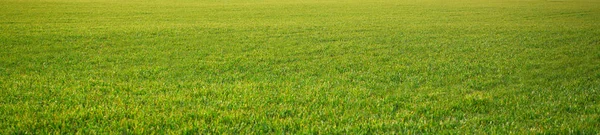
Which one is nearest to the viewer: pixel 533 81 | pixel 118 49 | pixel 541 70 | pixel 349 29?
pixel 533 81

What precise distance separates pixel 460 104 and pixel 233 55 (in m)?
6.90

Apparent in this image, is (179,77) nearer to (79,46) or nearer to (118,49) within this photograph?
(118,49)

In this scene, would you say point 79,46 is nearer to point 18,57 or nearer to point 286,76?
point 18,57

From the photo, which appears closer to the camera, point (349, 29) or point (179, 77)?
point (179, 77)

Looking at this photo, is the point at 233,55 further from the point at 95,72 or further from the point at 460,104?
the point at 460,104

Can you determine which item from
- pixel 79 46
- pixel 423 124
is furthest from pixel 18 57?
pixel 423 124

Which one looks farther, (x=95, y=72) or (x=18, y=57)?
(x=18, y=57)

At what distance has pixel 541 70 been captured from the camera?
31.5ft

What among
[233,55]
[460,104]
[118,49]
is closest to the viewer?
[460,104]

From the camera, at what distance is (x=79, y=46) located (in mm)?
13188

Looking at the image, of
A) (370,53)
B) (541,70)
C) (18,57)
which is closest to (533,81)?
(541,70)

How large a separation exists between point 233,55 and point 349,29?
9421mm

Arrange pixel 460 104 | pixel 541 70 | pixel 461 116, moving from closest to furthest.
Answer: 1. pixel 461 116
2. pixel 460 104
3. pixel 541 70

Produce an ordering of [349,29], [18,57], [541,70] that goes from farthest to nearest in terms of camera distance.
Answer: [349,29] → [18,57] → [541,70]
